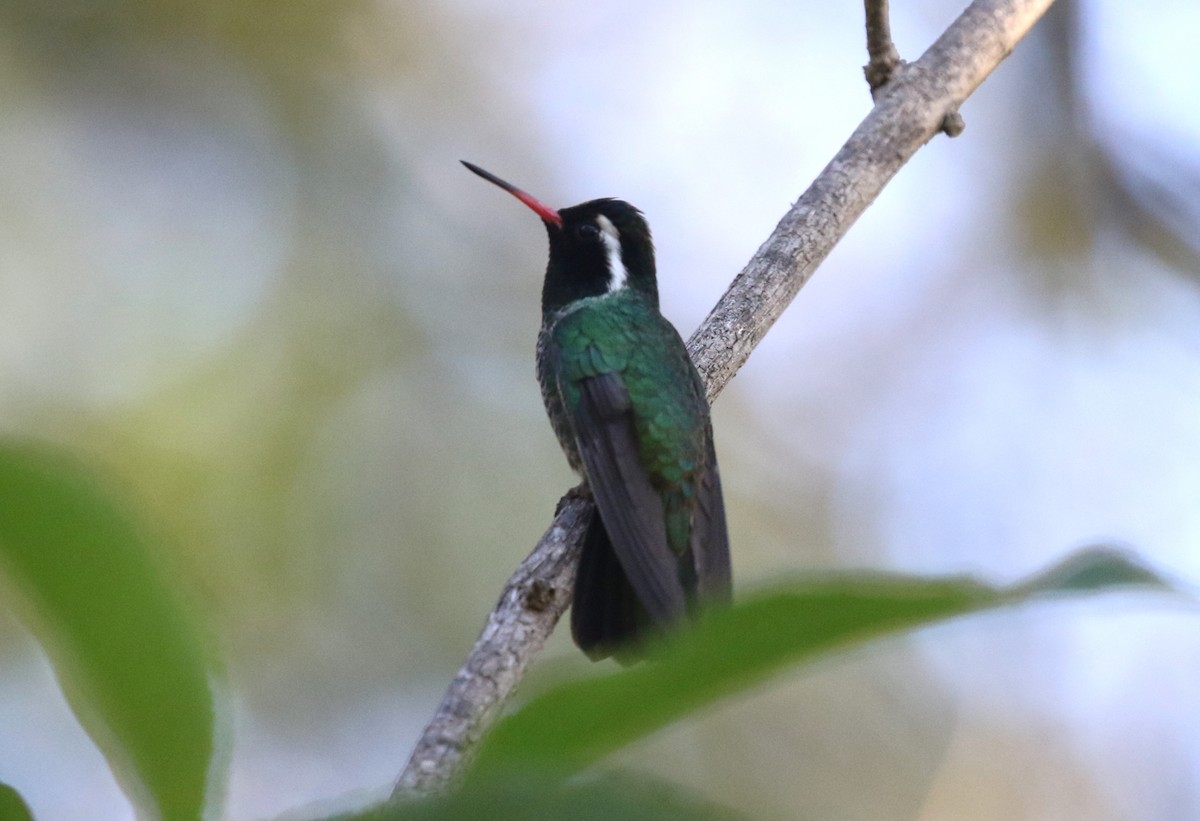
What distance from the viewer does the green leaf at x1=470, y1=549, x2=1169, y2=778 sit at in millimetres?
619

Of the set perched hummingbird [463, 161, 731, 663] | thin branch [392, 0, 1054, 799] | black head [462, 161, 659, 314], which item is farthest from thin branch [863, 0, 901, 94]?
black head [462, 161, 659, 314]

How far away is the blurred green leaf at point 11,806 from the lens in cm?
83

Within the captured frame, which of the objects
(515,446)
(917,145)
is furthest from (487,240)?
(917,145)

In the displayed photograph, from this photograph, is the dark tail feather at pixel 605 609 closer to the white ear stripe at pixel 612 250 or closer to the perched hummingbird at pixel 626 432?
the perched hummingbird at pixel 626 432

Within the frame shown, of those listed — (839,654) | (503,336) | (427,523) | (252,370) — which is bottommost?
(839,654)

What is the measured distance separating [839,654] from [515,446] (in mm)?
9559

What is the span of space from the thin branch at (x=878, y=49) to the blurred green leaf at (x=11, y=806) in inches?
154

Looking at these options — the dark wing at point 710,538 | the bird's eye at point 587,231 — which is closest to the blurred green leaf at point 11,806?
the dark wing at point 710,538

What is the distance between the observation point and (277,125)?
11289mm

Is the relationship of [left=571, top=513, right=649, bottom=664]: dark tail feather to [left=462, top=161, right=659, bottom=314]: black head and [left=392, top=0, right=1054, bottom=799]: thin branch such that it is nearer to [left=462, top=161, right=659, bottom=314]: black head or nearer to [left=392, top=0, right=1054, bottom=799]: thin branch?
[left=392, top=0, right=1054, bottom=799]: thin branch

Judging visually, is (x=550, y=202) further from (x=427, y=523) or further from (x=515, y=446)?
(x=427, y=523)

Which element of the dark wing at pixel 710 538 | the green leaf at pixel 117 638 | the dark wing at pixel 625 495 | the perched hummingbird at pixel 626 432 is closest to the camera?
the green leaf at pixel 117 638

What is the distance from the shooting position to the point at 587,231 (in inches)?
217

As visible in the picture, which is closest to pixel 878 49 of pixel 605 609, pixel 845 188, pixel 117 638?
pixel 845 188
